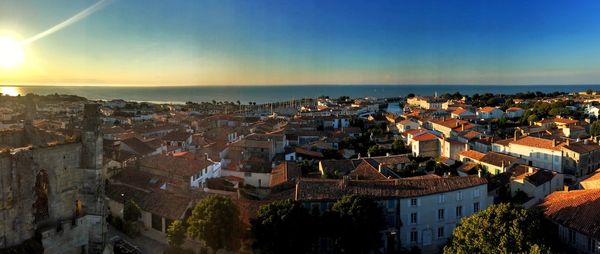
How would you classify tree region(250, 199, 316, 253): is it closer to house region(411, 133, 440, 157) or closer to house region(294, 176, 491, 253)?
house region(294, 176, 491, 253)

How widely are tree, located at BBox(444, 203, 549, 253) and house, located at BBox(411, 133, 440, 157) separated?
1208 inches

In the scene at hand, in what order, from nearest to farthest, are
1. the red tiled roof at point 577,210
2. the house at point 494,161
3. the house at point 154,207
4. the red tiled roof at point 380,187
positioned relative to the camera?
the red tiled roof at point 577,210, the house at point 154,207, the red tiled roof at point 380,187, the house at point 494,161

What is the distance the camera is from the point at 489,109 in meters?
90.4

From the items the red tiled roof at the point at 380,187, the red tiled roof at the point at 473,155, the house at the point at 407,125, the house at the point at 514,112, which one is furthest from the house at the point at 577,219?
the house at the point at 514,112

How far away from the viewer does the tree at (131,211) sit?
2397cm

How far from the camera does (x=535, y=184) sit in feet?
106

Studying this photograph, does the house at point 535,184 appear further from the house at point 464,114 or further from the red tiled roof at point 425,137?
the house at point 464,114

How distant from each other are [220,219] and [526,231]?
1324 centimetres

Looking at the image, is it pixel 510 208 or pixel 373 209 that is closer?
pixel 510 208

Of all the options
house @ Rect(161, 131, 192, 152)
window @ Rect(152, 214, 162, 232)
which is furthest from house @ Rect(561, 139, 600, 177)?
window @ Rect(152, 214, 162, 232)

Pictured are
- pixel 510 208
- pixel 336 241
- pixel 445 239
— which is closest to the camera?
pixel 510 208

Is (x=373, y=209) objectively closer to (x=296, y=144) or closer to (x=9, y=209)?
(x=9, y=209)

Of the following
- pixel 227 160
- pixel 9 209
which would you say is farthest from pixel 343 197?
pixel 227 160

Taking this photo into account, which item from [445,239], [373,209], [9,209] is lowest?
[445,239]
